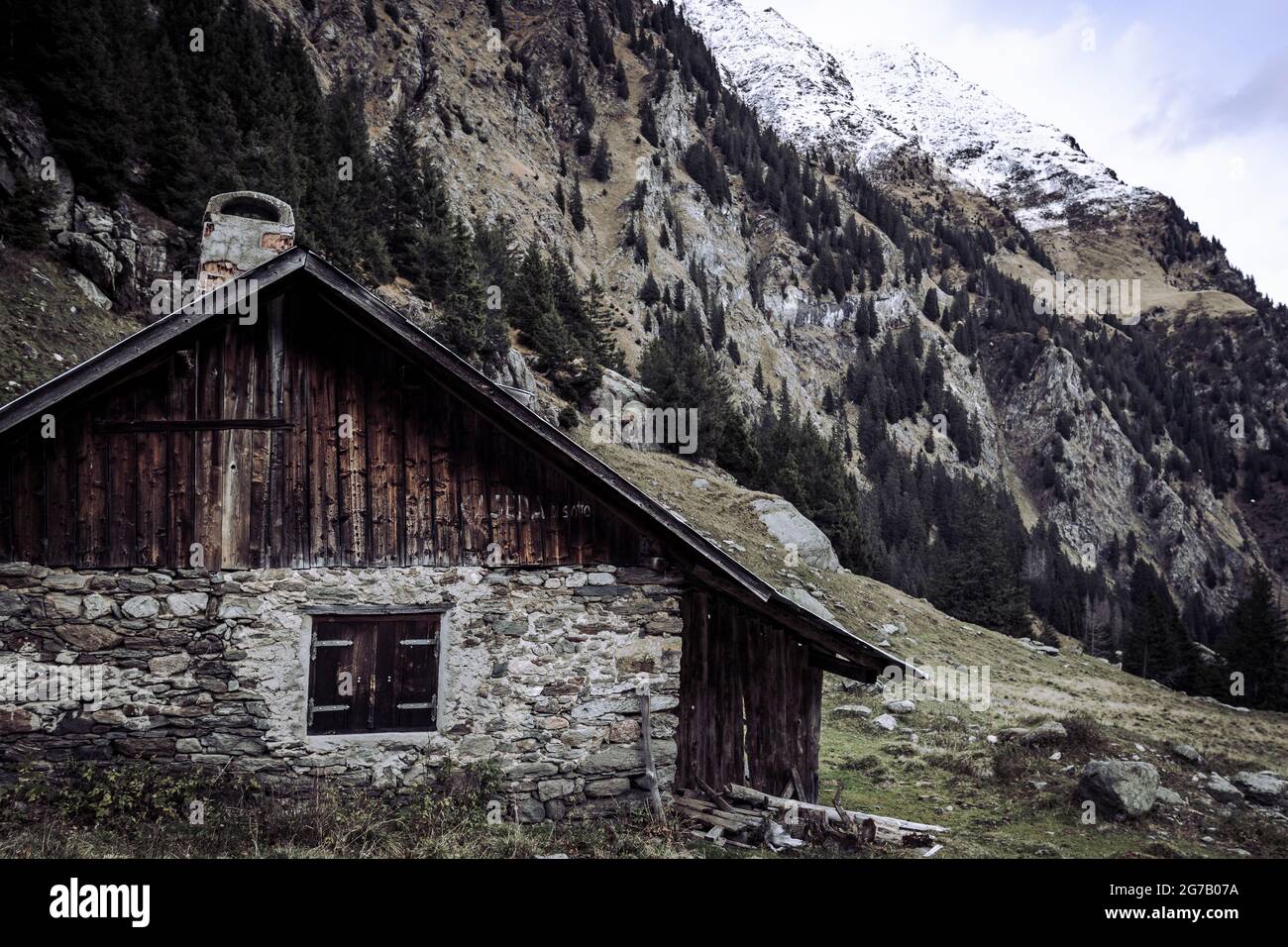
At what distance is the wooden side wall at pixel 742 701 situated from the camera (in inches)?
349

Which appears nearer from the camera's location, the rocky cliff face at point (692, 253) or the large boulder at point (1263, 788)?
the large boulder at point (1263, 788)

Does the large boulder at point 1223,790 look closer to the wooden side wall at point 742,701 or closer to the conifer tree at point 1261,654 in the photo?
the wooden side wall at point 742,701

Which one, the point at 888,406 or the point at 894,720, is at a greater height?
the point at 888,406

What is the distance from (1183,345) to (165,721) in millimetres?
238394

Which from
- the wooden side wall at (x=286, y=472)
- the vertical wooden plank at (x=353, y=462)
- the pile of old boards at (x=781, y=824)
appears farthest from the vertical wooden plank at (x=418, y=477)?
the pile of old boards at (x=781, y=824)

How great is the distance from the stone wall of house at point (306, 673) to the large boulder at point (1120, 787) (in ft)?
28.6

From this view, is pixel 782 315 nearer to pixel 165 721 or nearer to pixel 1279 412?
pixel 165 721

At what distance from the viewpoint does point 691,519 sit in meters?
28.0

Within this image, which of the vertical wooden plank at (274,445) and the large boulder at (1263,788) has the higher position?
the vertical wooden plank at (274,445)

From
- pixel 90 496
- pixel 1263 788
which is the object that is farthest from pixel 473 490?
pixel 1263 788

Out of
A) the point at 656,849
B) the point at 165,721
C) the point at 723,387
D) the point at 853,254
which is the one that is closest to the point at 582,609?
the point at 656,849

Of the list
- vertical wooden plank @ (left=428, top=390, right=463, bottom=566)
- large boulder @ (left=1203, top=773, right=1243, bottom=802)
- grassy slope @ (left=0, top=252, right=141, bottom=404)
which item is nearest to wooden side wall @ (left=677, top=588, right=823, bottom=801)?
vertical wooden plank @ (left=428, top=390, right=463, bottom=566)

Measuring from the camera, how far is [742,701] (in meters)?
9.23
